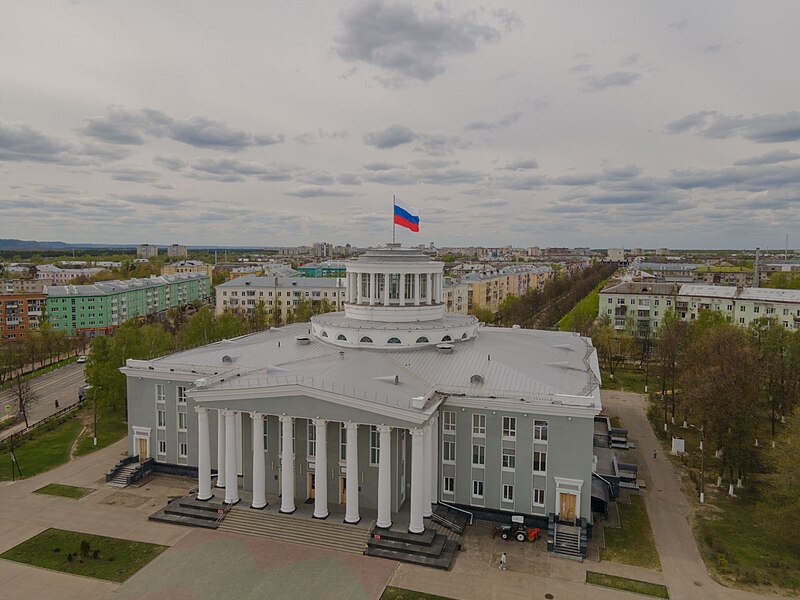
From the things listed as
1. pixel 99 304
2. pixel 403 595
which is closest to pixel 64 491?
pixel 403 595

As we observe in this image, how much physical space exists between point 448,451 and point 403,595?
10.7m

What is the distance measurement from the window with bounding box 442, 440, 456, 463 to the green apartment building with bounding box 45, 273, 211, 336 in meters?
90.5

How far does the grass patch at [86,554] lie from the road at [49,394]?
25054mm

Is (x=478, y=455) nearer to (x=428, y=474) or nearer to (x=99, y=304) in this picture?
(x=428, y=474)

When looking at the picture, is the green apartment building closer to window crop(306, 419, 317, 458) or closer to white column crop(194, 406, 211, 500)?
white column crop(194, 406, 211, 500)

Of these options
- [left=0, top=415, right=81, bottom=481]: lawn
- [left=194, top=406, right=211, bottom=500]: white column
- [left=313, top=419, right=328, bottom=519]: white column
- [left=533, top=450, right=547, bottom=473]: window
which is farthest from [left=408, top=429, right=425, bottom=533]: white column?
[left=0, top=415, right=81, bottom=481]: lawn

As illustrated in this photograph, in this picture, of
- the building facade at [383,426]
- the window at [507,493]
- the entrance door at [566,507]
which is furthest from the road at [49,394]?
the entrance door at [566,507]

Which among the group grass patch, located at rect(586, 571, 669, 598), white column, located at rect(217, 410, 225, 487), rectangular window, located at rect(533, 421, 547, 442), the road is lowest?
grass patch, located at rect(586, 571, 669, 598)

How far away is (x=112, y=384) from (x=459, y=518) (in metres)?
38.2

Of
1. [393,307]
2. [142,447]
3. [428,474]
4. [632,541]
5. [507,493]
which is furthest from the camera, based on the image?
[393,307]

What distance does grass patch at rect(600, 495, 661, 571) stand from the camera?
32.5 m

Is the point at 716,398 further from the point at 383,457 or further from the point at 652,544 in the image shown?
the point at 383,457

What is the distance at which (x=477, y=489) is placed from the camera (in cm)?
3738

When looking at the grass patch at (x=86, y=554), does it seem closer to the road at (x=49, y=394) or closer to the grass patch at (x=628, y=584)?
the grass patch at (x=628, y=584)
